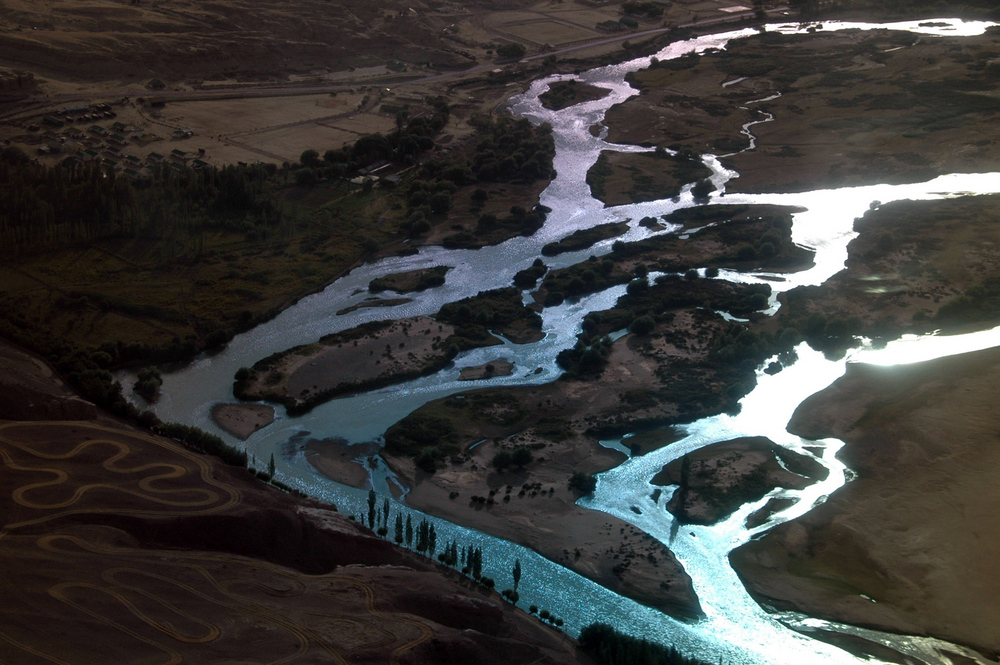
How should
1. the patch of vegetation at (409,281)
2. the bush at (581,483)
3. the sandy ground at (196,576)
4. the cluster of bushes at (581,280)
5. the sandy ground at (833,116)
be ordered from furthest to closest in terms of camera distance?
the sandy ground at (833,116), the patch of vegetation at (409,281), the cluster of bushes at (581,280), the bush at (581,483), the sandy ground at (196,576)

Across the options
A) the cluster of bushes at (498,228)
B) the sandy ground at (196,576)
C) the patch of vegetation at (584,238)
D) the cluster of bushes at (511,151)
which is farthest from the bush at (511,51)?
the sandy ground at (196,576)

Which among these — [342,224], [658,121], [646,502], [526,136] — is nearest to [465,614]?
[646,502]

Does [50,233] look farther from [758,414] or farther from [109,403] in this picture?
[758,414]

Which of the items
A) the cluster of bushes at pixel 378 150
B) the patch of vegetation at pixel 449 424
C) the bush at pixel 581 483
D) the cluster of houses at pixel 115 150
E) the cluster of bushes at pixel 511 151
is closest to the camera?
the bush at pixel 581 483

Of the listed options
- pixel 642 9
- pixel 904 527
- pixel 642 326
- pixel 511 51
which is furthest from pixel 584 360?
pixel 642 9

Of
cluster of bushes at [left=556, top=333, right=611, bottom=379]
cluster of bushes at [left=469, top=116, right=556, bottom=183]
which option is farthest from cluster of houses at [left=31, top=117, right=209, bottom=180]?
cluster of bushes at [left=556, top=333, right=611, bottom=379]

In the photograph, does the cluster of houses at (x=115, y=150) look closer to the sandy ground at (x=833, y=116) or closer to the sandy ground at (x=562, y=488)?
the sandy ground at (x=562, y=488)

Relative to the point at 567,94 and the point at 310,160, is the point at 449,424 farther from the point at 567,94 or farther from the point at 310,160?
the point at 567,94

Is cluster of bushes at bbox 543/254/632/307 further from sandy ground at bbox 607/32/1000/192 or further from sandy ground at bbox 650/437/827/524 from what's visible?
sandy ground at bbox 607/32/1000/192
